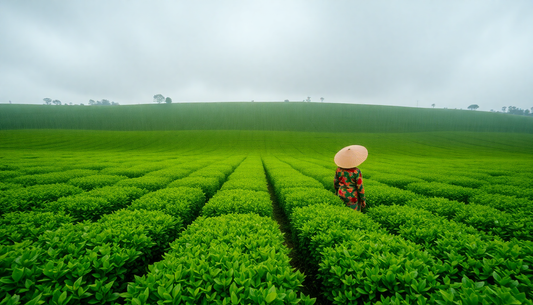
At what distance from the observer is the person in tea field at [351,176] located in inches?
301

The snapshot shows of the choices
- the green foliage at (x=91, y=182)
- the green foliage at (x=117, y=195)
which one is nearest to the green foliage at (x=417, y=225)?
the green foliage at (x=117, y=195)

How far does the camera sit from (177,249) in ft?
13.8

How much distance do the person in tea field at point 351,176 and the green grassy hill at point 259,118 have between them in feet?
264

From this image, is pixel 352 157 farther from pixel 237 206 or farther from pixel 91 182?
pixel 91 182

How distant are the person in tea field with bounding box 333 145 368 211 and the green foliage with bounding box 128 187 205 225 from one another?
20.0 ft

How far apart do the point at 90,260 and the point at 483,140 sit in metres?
102

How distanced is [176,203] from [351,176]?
6808 mm

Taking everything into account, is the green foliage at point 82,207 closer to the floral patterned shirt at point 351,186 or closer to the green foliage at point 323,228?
the green foliage at point 323,228

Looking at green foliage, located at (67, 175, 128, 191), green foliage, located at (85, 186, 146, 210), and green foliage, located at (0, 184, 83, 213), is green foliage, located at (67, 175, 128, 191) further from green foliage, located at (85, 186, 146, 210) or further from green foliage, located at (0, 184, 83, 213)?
green foliage, located at (85, 186, 146, 210)

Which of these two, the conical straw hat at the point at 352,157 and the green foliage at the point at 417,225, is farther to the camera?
the conical straw hat at the point at 352,157

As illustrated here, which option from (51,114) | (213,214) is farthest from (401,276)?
(51,114)

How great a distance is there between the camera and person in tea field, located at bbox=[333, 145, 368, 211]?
763cm

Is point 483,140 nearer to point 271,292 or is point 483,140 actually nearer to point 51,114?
point 271,292

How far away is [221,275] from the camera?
3.11m
